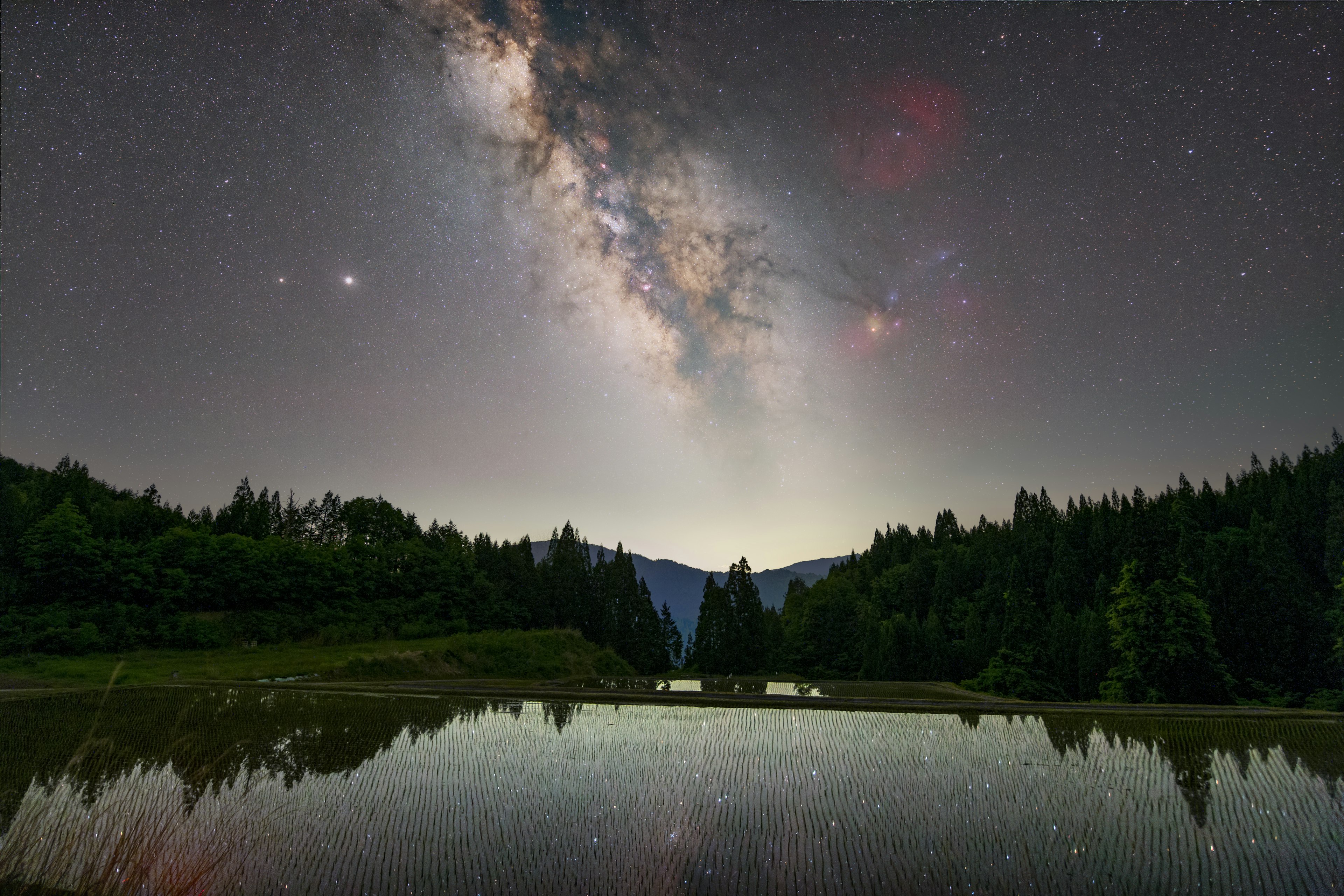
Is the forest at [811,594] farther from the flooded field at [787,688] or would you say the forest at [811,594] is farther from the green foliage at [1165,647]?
the flooded field at [787,688]

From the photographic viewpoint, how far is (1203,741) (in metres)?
12.3

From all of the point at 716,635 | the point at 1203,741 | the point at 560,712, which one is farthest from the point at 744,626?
the point at 1203,741

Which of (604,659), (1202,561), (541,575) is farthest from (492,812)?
(1202,561)

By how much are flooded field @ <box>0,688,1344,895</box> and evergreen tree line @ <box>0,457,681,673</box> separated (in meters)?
30.1

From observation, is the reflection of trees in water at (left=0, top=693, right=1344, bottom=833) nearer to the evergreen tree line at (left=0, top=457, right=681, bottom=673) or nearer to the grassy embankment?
the grassy embankment

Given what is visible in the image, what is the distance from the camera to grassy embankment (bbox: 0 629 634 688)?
84.7 ft

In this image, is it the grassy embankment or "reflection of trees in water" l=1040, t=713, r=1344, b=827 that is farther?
the grassy embankment

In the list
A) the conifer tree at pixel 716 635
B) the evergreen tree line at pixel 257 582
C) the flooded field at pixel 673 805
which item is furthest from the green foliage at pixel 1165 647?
the evergreen tree line at pixel 257 582

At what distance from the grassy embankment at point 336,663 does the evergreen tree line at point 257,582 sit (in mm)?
3123

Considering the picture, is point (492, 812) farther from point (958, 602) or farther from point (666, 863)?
point (958, 602)

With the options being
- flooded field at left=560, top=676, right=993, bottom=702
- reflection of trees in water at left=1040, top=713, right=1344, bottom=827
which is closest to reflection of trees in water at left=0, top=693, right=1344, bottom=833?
reflection of trees in water at left=1040, top=713, right=1344, bottom=827

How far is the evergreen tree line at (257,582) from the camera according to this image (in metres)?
38.4

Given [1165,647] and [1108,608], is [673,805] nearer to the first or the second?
[1165,647]

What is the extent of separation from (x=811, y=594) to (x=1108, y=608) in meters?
56.6
